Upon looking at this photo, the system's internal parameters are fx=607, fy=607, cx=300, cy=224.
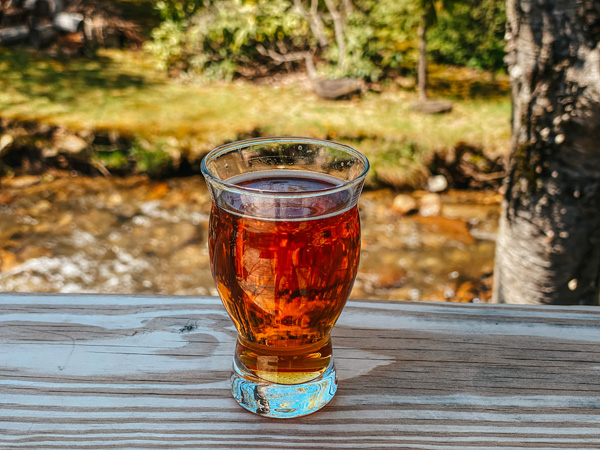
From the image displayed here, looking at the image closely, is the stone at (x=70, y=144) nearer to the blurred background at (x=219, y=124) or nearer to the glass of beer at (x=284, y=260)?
the blurred background at (x=219, y=124)

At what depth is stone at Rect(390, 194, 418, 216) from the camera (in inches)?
219

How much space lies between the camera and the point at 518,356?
3.32 ft

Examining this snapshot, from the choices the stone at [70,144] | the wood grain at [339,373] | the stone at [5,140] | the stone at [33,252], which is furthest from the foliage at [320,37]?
the wood grain at [339,373]

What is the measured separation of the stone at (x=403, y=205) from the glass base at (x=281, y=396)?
4758mm

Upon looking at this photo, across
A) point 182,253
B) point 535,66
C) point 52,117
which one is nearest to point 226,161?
point 535,66

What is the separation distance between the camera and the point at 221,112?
22.6 ft

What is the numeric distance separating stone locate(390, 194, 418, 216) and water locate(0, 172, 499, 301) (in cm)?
6

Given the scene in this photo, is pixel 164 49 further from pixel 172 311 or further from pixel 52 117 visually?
pixel 172 311

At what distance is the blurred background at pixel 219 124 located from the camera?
4996 mm

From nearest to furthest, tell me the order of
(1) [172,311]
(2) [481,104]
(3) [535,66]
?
(1) [172,311] → (3) [535,66] → (2) [481,104]

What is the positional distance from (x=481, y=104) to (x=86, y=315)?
22.2ft

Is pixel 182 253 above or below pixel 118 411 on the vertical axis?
below

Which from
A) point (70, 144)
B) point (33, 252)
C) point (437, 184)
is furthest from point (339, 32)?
point (33, 252)

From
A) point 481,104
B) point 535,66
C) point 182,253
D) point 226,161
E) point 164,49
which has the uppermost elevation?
point 226,161
